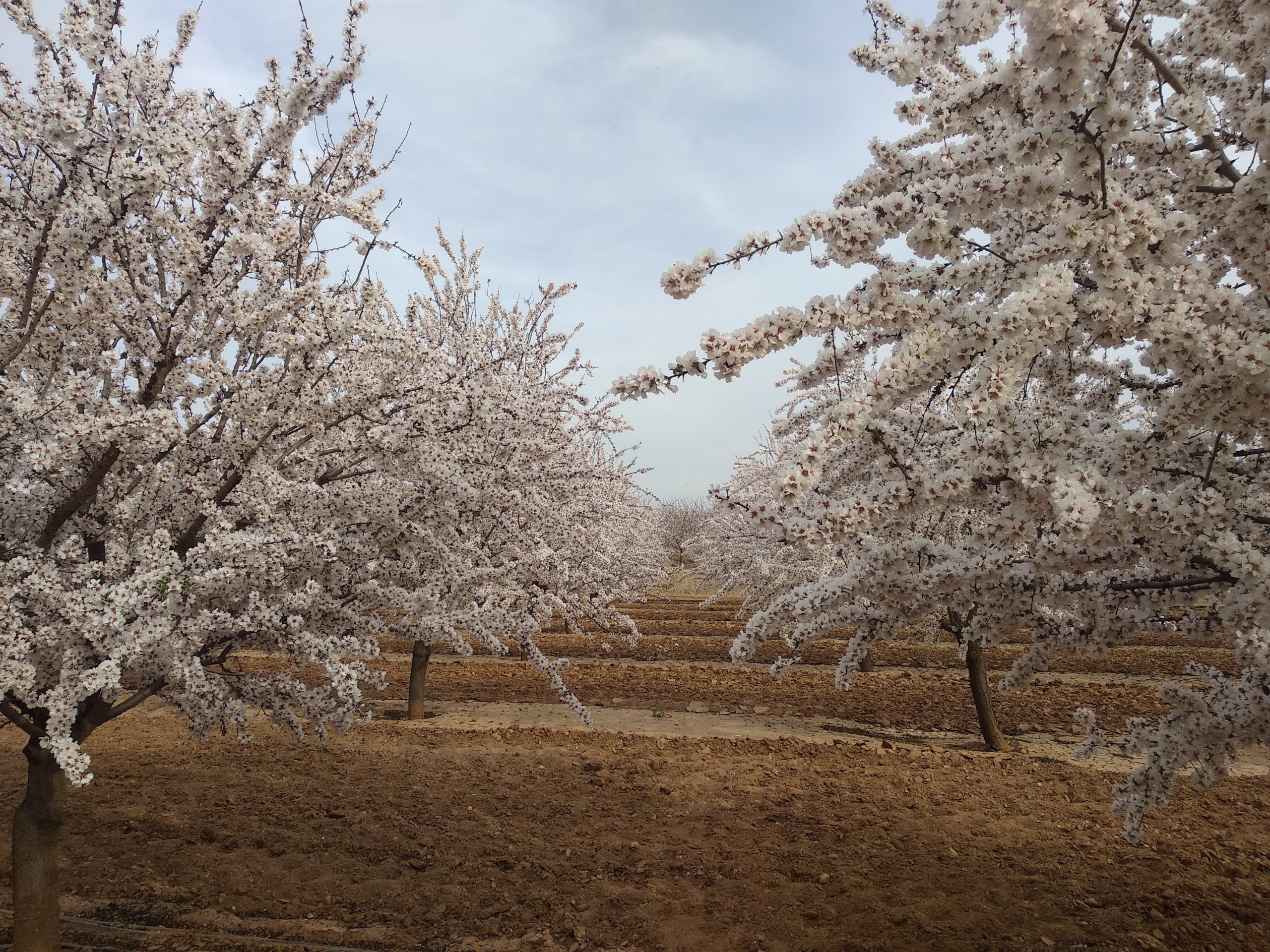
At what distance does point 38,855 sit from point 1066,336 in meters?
6.15

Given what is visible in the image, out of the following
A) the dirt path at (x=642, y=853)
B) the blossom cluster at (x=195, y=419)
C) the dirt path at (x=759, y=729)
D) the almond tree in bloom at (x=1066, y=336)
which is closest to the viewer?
the almond tree in bloom at (x=1066, y=336)

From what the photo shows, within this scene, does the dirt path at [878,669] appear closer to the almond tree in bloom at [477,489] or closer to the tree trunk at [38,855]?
the almond tree in bloom at [477,489]

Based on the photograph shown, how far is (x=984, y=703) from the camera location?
9.04 metres

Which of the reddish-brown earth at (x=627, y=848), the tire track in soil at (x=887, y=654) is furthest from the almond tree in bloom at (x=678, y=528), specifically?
the reddish-brown earth at (x=627, y=848)

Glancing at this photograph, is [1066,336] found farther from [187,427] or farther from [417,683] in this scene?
[417,683]

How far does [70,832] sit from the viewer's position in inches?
246

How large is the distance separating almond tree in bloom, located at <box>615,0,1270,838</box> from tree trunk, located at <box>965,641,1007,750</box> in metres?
5.52

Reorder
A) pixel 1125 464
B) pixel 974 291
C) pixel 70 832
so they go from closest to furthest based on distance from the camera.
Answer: pixel 1125 464 < pixel 974 291 < pixel 70 832

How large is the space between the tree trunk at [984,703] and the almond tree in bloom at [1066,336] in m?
5.52

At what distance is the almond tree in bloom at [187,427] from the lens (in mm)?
3594

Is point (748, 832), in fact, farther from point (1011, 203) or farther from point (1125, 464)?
point (1011, 203)

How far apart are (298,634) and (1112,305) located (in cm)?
420

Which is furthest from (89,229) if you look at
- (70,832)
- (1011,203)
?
(70,832)

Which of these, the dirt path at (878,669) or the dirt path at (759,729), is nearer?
the dirt path at (759,729)
